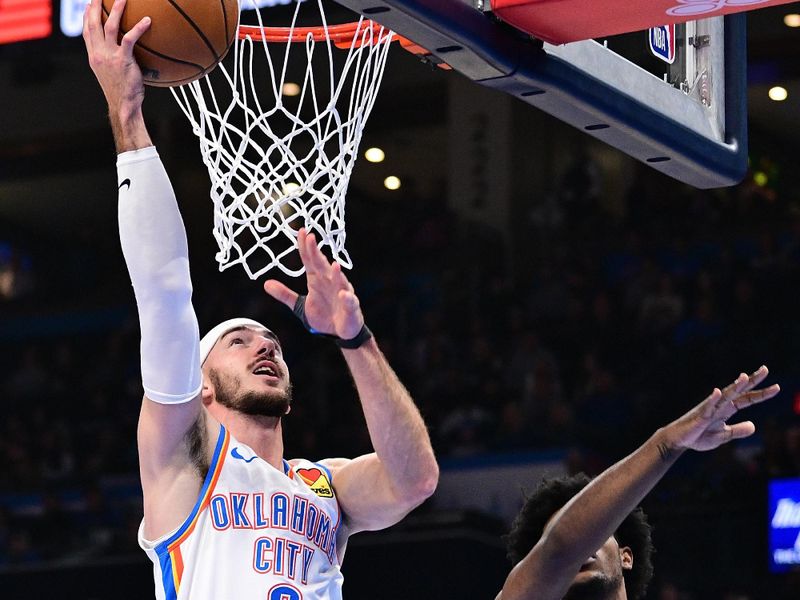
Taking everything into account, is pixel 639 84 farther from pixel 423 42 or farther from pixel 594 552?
pixel 594 552

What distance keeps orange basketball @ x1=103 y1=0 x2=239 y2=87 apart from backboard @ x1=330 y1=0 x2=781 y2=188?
423 mm

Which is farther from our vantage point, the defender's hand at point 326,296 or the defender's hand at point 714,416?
the defender's hand at point 326,296

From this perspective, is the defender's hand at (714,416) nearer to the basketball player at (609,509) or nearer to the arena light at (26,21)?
the basketball player at (609,509)

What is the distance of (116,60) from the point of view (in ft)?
9.72

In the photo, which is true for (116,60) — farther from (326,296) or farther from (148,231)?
(326,296)

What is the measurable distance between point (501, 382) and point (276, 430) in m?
7.62

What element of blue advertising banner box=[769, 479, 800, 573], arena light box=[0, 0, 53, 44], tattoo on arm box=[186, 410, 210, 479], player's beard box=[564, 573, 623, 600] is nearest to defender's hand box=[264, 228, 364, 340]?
tattoo on arm box=[186, 410, 210, 479]

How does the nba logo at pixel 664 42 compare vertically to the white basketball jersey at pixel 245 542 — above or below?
above

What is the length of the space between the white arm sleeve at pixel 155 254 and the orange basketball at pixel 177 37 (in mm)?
198

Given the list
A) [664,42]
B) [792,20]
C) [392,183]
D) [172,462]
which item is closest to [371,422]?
[172,462]

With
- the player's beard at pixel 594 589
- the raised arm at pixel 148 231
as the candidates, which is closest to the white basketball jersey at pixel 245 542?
the raised arm at pixel 148 231

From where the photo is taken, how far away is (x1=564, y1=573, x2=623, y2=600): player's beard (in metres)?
3.13

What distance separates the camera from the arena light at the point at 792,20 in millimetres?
11538

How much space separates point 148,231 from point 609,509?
115 centimetres
